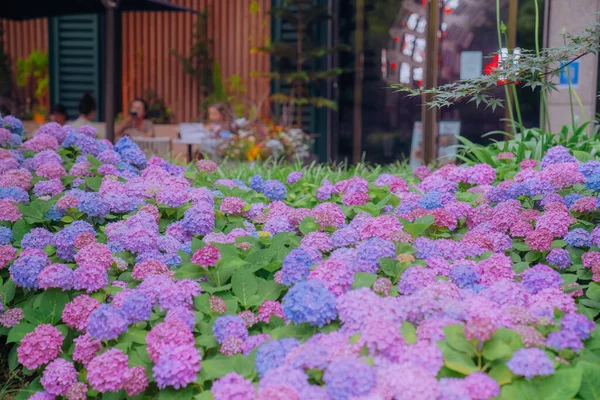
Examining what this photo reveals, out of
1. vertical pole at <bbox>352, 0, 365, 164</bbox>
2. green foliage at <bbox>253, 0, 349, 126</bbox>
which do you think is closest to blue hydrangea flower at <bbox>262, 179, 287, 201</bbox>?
vertical pole at <bbox>352, 0, 365, 164</bbox>

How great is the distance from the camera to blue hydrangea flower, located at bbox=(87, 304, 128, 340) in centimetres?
165

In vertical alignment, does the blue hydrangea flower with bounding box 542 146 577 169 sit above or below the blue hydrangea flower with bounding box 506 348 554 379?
above

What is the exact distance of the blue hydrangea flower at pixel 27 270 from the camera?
198cm

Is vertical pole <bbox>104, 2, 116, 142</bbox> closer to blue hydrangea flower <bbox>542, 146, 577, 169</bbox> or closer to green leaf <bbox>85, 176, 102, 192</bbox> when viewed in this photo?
green leaf <bbox>85, 176, 102, 192</bbox>

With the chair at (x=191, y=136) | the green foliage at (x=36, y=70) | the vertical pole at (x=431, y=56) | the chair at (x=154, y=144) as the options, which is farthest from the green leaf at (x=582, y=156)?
the green foliage at (x=36, y=70)

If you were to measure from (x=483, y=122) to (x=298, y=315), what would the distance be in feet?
17.5

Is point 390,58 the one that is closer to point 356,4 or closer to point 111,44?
point 356,4

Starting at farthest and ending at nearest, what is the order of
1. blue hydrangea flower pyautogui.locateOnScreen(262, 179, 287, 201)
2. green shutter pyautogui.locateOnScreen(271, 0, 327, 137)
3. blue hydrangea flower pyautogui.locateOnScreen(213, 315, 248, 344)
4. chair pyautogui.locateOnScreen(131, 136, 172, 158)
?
green shutter pyautogui.locateOnScreen(271, 0, 327, 137), chair pyautogui.locateOnScreen(131, 136, 172, 158), blue hydrangea flower pyautogui.locateOnScreen(262, 179, 287, 201), blue hydrangea flower pyautogui.locateOnScreen(213, 315, 248, 344)

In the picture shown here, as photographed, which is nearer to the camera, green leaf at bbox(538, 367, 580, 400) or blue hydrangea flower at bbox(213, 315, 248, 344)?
green leaf at bbox(538, 367, 580, 400)

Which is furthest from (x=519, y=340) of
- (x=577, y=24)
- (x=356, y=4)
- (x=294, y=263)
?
(x=356, y=4)

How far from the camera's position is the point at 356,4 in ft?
25.4

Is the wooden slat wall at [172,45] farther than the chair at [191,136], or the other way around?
the wooden slat wall at [172,45]

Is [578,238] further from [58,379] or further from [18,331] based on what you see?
[18,331]

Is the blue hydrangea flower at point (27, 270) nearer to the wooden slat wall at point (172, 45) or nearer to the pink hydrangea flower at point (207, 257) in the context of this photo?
the pink hydrangea flower at point (207, 257)
